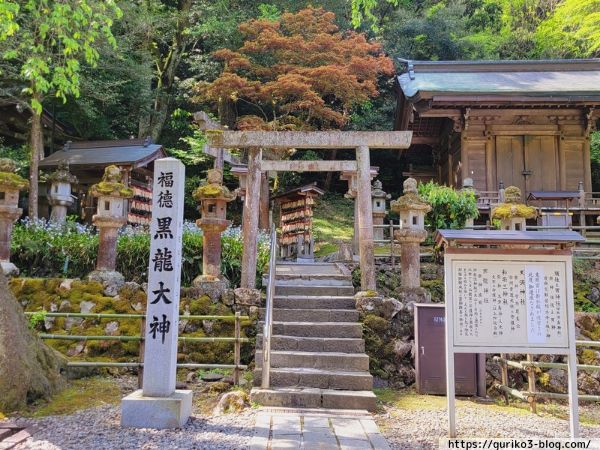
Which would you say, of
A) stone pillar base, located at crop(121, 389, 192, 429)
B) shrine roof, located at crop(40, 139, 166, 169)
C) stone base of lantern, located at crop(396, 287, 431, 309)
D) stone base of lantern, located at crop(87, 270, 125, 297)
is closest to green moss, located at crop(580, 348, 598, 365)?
stone base of lantern, located at crop(396, 287, 431, 309)

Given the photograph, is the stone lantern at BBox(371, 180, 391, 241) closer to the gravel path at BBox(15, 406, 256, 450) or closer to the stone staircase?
the stone staircase

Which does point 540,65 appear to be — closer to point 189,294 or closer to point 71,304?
point 189,294

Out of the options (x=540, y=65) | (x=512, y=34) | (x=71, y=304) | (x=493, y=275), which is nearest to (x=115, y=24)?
(x=71, y=304)

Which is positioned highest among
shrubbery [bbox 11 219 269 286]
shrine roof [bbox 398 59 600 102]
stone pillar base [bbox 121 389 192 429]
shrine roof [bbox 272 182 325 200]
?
shrine roof [bbox 398 59 600 102]

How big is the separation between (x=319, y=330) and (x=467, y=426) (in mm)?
2673

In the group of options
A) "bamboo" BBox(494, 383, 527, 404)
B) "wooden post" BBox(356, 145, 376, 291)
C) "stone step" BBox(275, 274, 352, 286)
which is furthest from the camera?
"stone step" BBox(275, 274, 352, 286)

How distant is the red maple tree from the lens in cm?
1617

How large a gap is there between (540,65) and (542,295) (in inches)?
636

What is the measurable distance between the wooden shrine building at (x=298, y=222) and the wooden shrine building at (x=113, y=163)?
14.7ft

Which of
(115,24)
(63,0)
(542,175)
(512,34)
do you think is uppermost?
(512,34)

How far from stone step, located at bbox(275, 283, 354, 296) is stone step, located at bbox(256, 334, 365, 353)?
1269mm

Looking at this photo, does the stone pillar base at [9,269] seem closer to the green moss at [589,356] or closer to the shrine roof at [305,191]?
the shrine roof at [305,191]

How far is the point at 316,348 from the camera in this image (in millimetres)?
6605

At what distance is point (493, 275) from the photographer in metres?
4.61
